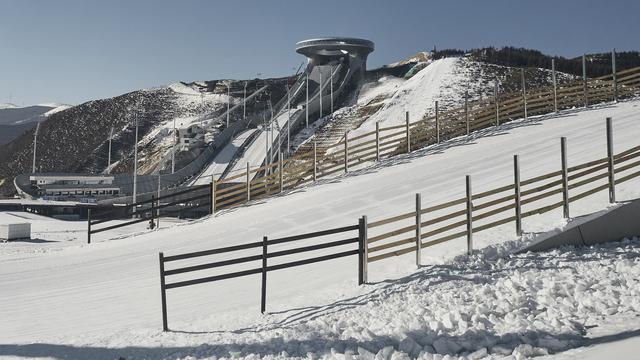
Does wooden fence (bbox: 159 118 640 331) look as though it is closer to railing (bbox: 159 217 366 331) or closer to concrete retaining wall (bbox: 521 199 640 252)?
railing (bbox: 159 217 366 331)

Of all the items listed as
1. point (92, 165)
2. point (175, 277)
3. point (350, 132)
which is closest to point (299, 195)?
point (175, 277)

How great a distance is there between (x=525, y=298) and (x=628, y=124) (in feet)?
64.4

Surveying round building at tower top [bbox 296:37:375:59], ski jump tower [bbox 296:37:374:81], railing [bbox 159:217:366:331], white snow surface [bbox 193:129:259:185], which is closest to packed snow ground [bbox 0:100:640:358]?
railing [bbox 159:217:366:331]

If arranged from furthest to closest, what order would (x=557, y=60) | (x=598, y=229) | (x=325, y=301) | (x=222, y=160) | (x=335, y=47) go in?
(x=335, y=47), (x=557, y=60), (x=222, y=160), (x=598, y=229), (x=325, y=301)

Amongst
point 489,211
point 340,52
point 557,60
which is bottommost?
point 489,211

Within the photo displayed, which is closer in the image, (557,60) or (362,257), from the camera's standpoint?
(362,257)

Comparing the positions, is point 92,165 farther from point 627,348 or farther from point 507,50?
point 627,348

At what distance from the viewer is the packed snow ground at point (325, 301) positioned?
6961 mm

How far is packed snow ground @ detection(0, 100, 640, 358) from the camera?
696cm

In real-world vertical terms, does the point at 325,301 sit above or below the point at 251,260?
below

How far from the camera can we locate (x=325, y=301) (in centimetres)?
928

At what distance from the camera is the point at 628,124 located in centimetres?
2352

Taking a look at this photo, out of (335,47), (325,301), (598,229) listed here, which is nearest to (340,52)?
(335,47)

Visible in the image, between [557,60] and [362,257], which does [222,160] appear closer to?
[362,257]
